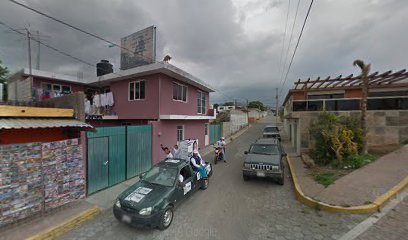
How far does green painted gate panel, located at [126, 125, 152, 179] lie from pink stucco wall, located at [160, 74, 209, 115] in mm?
1873

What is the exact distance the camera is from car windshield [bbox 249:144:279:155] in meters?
8.74

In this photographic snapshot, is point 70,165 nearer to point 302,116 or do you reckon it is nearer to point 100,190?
point 100,190

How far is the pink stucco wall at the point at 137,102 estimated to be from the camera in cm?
1079

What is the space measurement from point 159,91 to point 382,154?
12549 millimetres

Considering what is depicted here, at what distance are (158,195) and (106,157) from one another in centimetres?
356

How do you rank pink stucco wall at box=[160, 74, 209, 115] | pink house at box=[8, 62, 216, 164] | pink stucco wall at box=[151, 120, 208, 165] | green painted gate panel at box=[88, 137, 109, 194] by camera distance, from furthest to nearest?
pink stucco wall at box=[160, 74, 209, 115] → pink house at box=[8, 62, 216, 164] → pink stucco wall at box=[151, 120, 208, 165] → green painted gate panel at box=[88, 137, 109, 194]

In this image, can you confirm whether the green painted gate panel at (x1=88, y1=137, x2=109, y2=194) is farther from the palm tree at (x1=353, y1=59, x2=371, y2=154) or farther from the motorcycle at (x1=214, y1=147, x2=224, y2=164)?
the palm tree at (x1=353, y1=59, x2=371, y2=154)

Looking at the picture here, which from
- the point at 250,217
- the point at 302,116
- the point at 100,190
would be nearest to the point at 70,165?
the point at 100,190

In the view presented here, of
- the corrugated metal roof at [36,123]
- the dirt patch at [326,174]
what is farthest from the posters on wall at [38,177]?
the dirt patch at [326,174]

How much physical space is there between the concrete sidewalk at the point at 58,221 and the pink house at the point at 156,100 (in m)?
4.10

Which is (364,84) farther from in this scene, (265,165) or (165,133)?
(165,133)

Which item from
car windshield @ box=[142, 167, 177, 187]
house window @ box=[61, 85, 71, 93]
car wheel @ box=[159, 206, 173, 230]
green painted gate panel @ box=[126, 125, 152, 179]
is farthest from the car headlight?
house window @ box=[61, 85, 71, 93]

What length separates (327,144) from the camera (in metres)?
9.37

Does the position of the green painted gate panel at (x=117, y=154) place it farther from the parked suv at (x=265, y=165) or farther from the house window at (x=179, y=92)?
the parked suv at (x=265, y=165)
